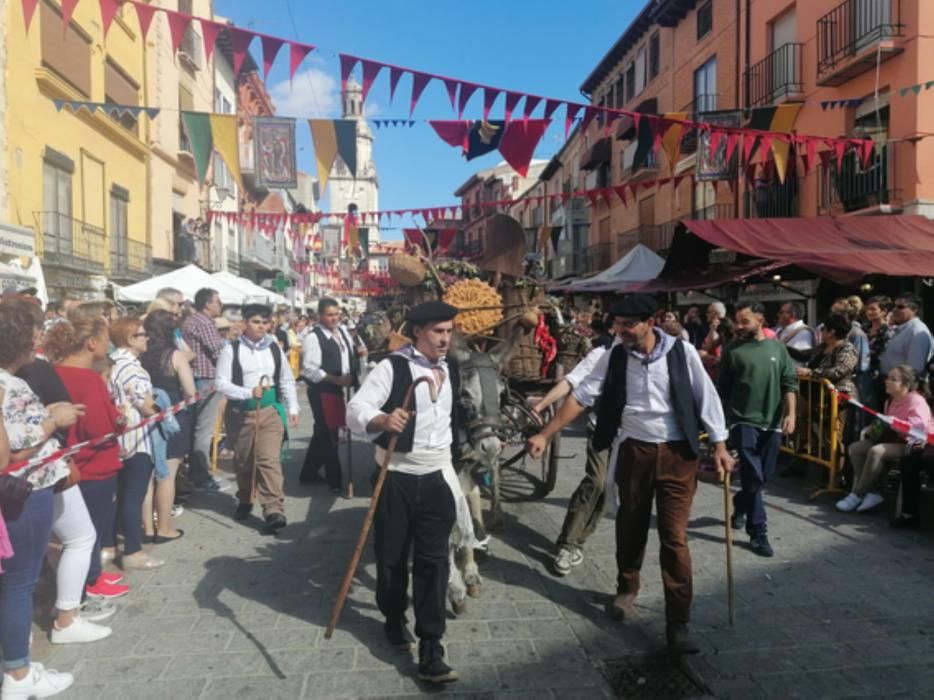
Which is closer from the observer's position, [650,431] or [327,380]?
[650,431]

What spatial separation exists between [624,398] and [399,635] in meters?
1.84

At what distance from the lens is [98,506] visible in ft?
14.6

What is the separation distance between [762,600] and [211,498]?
17.1ft

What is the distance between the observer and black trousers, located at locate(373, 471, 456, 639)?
11.8ft

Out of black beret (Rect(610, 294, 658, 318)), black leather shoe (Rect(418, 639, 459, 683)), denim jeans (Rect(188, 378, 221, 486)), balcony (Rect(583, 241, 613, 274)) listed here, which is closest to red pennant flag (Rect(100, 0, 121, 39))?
denim jeans (Rect(188, 378, 221, 486))

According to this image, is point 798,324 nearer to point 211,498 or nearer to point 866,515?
point 866,515

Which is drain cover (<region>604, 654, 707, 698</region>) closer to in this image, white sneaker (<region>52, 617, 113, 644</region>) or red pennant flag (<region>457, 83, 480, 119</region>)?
white sneaker (<region>52, 617, 113, 644</region>)

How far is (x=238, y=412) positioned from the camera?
6078mm

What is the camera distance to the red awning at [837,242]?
337 inches

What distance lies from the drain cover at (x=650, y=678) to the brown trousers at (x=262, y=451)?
3274 millimetres

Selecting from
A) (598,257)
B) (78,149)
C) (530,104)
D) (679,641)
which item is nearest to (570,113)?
(530,104)

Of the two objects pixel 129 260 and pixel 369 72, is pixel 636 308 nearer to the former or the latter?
pixel 369 72

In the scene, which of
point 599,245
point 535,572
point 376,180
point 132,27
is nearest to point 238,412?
point 535,572

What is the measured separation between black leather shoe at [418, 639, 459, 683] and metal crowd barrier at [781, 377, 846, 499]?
488 cm
